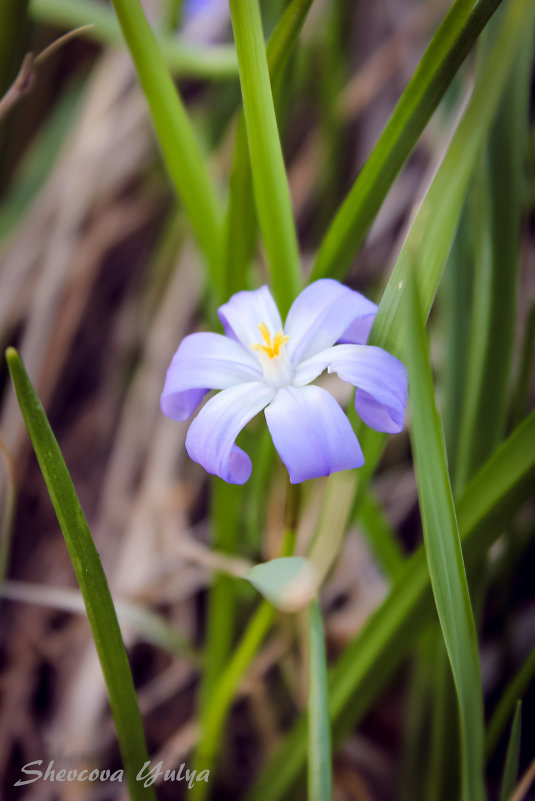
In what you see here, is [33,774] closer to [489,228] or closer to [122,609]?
[122,609]

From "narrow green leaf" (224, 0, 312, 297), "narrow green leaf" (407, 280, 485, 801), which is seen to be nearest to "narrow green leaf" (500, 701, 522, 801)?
"narrow green leaf" (407, 280, 485, 801)

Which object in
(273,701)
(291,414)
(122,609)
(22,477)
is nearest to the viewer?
(291,414)

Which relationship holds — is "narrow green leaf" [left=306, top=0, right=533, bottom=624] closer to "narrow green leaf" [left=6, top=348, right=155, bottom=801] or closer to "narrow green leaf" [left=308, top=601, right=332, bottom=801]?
"narrow green leaf" [left=308, top=601, right=332, bottom=801]

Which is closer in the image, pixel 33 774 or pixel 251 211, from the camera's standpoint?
pixel 251 211

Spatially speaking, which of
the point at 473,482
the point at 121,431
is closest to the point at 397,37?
the point at 121,431

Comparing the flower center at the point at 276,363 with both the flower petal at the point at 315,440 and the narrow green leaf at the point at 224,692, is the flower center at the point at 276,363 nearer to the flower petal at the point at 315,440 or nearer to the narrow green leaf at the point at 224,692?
the flower petal at the point at 315,440

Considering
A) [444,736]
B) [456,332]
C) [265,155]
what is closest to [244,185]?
[265,155]
